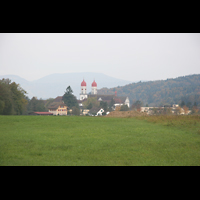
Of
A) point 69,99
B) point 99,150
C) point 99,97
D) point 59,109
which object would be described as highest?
point 99,97

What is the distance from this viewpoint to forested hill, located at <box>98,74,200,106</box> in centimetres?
9926

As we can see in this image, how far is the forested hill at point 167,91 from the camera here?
99256 mm

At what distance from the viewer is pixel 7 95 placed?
44219 mm

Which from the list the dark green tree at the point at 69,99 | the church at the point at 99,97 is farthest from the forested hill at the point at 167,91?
the dark green tree at the point at 69,99

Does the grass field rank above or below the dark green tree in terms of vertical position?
below

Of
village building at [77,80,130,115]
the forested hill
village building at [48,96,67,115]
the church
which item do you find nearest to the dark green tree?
village building at [48,96,67,115]

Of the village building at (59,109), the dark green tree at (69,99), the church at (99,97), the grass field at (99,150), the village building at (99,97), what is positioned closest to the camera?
the grass field at (99,150)

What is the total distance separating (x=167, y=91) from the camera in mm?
111625

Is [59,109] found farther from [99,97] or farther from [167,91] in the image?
[167,91]

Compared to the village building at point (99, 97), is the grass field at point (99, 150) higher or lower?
lower

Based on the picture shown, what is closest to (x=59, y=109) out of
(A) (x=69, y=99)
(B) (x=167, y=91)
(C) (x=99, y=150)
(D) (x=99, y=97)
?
(A) (x=69, y=99)

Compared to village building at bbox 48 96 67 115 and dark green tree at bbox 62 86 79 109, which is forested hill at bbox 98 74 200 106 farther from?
village building at bbox 48 96 67 115

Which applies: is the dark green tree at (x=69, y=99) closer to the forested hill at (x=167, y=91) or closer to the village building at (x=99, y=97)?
the village building at (x=99, y=97)
